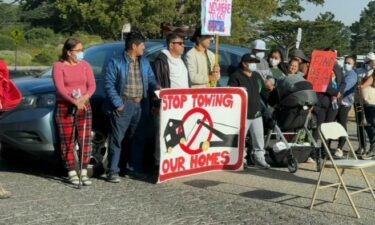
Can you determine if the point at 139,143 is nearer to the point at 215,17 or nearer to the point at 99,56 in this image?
the point at 99,56

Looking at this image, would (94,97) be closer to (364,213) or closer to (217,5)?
(217,5)

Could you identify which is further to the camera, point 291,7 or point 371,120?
point 291,7

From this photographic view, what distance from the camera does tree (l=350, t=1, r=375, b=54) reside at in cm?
10656

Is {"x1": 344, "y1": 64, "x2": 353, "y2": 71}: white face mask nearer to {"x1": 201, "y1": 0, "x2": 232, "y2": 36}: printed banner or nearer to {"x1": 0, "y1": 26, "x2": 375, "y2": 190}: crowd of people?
{"x1": 0, "y1": 26, "x2": 375, "y2": 190}: crowd of people

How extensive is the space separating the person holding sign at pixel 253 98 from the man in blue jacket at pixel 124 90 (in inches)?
56.4

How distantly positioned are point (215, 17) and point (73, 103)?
2731 millimetres

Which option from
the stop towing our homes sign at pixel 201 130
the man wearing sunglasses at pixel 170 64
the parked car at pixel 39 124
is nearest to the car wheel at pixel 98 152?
the parked car at pixel 39 124

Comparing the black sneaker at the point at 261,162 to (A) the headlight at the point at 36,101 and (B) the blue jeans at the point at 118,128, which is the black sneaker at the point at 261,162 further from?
(A) the headlight at the point at 36,101

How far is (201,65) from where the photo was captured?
8414 mm

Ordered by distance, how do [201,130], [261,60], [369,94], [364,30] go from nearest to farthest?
1. [201,130]
2. [261,60]
3. [369,94]
4. [364,30]

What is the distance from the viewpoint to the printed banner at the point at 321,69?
9.60 meters

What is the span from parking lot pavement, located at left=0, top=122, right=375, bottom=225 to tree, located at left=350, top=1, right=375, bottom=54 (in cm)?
10137

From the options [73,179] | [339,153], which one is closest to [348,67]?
[339,153]

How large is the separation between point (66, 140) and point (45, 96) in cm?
62
